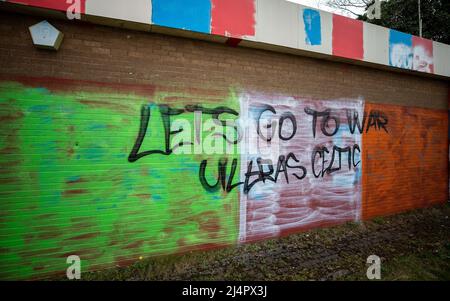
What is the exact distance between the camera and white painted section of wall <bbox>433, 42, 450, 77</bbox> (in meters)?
6.23

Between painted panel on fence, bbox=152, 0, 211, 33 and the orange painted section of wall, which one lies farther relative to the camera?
the orange painted section of wall

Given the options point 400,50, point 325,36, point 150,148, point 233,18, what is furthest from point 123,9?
point 400,50

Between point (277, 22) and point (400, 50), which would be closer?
point (277, 22)

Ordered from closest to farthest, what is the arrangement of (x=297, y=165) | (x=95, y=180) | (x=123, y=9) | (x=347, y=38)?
1. (x=123, y=9)
2. (x=95, y=180)
3. (x=297, y=165)
4. (x=347, y=38)

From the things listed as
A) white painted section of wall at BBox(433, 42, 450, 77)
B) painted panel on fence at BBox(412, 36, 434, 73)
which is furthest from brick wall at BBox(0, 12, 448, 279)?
white painted section of wall at BBox(433, 42, 450, 77)

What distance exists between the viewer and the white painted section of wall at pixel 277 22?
4.19 metres

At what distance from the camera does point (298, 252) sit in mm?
4250

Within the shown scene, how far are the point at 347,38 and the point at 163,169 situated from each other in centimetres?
410

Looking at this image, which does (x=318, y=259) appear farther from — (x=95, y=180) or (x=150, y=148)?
(x=95, y=180)

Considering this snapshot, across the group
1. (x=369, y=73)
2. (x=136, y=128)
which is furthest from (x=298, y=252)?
(x=369, y=73)

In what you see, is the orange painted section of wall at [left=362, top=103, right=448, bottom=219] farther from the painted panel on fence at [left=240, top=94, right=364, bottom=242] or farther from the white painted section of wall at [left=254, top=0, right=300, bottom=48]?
the white painted section of wall at [left=254, top=0, right=300, bottom=48]

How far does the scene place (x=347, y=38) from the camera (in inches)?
196

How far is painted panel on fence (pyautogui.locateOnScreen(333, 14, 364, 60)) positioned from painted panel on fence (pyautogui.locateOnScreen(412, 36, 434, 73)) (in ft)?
5.63

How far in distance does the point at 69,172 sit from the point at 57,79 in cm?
116
